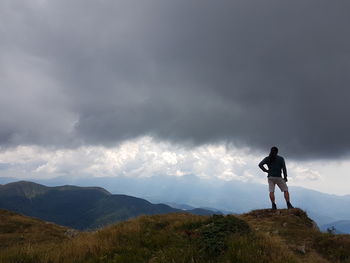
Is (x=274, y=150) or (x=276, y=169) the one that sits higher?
(x=274, y=150)

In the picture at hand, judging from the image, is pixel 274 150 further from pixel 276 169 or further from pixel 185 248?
pixel 185 248

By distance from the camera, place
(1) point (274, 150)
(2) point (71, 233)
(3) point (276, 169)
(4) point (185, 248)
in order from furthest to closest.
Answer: (2) point (71, 233) → (3) point (276, 169) → (1) point (274, 150) → (4) point (185, 248)

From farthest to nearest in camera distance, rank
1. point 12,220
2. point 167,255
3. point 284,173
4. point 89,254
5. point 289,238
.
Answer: point 12,220 → point 284,173 → point 289,238 → point 89,254 → point 167,255

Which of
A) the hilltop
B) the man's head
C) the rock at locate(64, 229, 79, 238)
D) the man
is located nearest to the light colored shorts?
the man

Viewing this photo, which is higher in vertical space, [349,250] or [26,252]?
[26,252]

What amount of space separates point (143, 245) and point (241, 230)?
278cm

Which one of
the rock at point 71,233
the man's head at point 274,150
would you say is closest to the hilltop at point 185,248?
the man's head at point 274,150

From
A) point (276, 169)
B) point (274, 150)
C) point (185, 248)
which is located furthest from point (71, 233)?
point (185, 248)

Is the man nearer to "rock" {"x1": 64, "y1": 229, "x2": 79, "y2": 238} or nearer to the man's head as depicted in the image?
the man's head

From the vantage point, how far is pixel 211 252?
6.24 m

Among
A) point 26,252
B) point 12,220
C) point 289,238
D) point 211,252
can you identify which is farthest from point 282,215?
point 12,220

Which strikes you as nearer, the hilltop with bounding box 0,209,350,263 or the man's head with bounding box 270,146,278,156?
the hilltop with bounding box 0,209,350,263

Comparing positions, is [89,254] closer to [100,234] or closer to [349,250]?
[100,234]

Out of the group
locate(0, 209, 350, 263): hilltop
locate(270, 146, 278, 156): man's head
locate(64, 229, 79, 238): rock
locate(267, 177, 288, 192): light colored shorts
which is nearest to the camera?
locate(0, 209, 350, 263): hilltop
